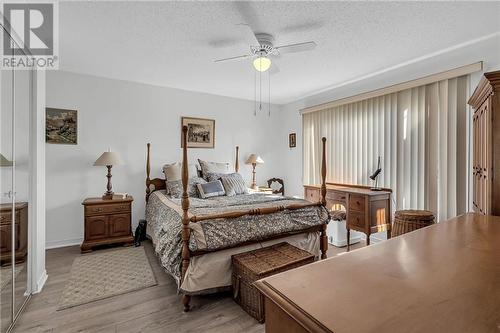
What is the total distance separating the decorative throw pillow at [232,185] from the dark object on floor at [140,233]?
1.38m

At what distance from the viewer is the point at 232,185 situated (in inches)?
148

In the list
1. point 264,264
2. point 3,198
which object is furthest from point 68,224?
point 264,264

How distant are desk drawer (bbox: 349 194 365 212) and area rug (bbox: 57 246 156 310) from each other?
2613 mm

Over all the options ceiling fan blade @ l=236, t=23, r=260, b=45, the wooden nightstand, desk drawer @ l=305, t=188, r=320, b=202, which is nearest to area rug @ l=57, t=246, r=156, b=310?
the wooden nightstand

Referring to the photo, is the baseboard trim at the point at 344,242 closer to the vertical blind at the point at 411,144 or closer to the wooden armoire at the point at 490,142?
the vertical blind at the point at 411,144

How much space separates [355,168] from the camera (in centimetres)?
400

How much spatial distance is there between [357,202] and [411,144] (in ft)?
3.40

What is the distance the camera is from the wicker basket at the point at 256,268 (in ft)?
6.38

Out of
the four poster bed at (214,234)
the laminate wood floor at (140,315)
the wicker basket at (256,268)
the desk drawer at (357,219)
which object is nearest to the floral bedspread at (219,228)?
the four poster bed at (214,234)

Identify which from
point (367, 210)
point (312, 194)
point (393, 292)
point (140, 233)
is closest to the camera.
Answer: point (393, 292)

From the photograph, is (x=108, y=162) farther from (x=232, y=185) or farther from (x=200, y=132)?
(x=232, y=185)

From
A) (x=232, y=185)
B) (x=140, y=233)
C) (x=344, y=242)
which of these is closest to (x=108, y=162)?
(x=140, y=233)

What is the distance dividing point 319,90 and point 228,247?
3.35 metres

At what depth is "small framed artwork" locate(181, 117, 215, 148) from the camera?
440 centimetres
